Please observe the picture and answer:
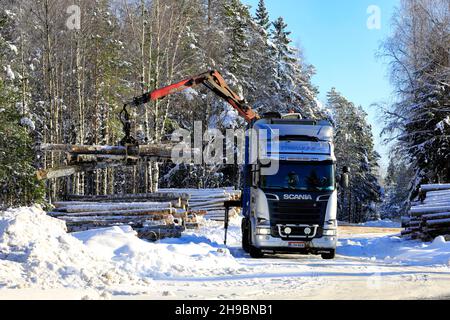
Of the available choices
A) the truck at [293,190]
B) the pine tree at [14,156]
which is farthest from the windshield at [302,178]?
the pine tree at [14,156]

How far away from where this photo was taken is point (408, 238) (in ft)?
61.5

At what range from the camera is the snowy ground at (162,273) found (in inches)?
328

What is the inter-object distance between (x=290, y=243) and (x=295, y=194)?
125 cm

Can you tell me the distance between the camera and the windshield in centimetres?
1394

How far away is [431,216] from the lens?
17312 mm

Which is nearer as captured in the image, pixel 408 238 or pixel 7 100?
pixel 408 238

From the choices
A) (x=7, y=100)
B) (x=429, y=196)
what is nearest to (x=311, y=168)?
(x=429, y=196)

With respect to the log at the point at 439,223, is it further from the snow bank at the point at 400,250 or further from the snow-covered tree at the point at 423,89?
the snow-covered tree at the point at 423,89

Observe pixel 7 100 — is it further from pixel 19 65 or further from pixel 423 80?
pixel 423 80

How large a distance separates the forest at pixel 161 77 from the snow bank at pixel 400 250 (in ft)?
27.8

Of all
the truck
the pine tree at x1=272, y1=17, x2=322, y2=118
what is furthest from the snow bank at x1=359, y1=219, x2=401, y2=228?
the truck

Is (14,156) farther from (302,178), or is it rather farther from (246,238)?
(302,178)

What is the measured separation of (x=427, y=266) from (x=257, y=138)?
17.3 ft
